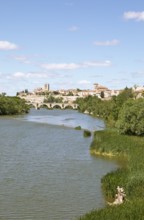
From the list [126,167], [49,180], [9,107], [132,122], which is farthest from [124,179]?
[9,107]

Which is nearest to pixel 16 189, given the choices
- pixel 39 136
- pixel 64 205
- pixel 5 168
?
pixel 64 205

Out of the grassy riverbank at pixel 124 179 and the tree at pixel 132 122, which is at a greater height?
the tree at pixel 132 122

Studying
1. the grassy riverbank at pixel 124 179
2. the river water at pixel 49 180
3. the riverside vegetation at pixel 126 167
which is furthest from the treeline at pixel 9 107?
the grassy riverbank at pixel 124 179

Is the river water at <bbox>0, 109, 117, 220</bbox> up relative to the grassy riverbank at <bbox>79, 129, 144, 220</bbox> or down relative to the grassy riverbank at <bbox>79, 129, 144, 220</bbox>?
down

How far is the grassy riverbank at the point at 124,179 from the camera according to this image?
58.0 ft

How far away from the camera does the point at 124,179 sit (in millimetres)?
24344

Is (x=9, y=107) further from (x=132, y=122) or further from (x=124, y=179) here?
(x=124, y=179)

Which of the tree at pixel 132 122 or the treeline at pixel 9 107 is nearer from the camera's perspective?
the tree at pixel 132 122

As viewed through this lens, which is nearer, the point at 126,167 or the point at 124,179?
the point at 124,179

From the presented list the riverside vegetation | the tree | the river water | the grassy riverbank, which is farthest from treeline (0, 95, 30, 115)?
the grassy riverbank

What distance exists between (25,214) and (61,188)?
561cm

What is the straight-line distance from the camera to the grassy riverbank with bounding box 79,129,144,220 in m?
17.7

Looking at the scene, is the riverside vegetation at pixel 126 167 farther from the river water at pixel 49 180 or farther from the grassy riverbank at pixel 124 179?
the river water at pixel 49 180

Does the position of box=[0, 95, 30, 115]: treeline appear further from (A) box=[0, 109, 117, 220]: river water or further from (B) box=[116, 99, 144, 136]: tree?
(B) box=[116, 99, 144, 136]: tree
